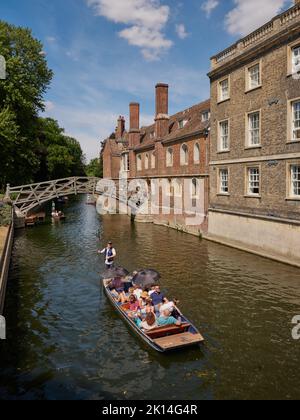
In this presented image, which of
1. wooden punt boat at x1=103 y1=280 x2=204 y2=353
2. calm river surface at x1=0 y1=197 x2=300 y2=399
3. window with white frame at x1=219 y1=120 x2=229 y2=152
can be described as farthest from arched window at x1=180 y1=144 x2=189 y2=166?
wooden punt boat at x1=103 y1=280 x2=204 y2=353

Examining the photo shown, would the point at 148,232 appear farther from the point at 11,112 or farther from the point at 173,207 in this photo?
the point at 11,112

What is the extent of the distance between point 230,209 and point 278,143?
5.97 m

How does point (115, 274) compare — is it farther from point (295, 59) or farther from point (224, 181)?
point (295, 59)

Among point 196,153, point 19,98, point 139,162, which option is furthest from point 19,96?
point 139,162

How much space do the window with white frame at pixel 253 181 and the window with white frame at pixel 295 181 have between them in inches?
109

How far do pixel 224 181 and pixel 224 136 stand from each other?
306 centimetres

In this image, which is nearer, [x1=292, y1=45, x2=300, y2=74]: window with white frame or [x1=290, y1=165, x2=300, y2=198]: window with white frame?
[x1=292, y1=45, x2=300, y2=74]: window with white frame

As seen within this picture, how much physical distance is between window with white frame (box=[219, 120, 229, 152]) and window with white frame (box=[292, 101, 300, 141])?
19.9ft

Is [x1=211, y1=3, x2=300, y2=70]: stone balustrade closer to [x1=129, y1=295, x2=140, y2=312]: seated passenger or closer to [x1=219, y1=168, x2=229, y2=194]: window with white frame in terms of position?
[x1=219, y1=168, x2=229, y2=194]: window with white frame

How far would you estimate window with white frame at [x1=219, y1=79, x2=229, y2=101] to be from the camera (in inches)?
944

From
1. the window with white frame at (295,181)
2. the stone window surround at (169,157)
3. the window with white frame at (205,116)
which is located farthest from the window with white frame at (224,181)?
the stone window surround at (169,157)

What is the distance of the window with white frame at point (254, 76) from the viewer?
2082 centimetres

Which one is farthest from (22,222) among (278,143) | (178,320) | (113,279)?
(178,320)
